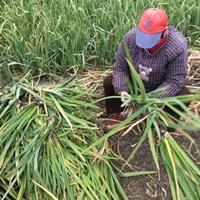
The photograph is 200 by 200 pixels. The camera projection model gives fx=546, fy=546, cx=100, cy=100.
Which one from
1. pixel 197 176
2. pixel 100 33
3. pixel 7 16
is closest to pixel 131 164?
pixel 197 176

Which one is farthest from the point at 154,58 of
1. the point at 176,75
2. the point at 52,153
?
the point at 52,153

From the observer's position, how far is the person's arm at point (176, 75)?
8.69 feet

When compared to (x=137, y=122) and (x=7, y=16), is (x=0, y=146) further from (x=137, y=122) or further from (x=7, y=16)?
(x=7, y=16)

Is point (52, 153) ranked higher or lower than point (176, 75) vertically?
lower

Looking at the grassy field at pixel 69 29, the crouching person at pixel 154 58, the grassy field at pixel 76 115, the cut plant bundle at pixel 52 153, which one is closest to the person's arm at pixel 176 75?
the crouching person at pixel 154 58

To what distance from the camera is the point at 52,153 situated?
2.50m

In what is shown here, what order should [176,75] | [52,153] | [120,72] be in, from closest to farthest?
1. [52,153]
2. [176,75]
3. [120,72]

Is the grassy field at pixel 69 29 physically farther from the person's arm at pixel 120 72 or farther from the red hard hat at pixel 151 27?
the red hard hat at pixel 151 27

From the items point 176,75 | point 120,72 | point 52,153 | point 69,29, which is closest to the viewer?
point 52,153

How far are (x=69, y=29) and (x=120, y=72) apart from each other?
62cm

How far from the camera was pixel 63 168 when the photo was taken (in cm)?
246

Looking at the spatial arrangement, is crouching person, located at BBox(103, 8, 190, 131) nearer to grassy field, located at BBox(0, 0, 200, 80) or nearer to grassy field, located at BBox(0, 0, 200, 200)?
grassy field, located at BBox(0, 0, 200, 200)

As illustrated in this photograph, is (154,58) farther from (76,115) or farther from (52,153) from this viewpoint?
(52,153)

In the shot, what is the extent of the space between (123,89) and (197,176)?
24.5 inches
